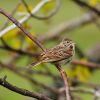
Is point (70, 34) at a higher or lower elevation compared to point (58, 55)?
higher

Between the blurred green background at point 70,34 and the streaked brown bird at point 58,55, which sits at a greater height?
the blurred green background at point 70,34

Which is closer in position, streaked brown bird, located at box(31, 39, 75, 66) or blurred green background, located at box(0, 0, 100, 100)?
streaked brown bird, located at box(31, 39, 75, 66)

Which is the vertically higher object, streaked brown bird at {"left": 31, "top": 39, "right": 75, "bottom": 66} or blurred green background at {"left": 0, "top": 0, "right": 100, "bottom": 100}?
blurred green background at {"left": 0, "top": 0, "right": 100, "bottom": 100}

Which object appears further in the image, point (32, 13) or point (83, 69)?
point (83, 69)

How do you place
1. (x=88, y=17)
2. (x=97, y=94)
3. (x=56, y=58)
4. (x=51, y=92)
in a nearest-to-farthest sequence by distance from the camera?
(x=56, y=58), (x=97, y=94), (x=51, y=92), (x=88, y=17)

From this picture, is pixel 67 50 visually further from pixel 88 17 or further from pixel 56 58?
pixel 88 17

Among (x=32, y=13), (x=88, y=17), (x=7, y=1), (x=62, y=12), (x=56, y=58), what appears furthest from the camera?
(x=7, y=1)

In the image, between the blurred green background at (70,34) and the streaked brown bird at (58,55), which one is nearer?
the streaked brown bird at (58,55)

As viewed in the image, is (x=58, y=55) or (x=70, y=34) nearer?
(x=58, y=55)

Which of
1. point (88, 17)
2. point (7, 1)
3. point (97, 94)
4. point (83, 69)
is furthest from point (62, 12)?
point (97, 94)

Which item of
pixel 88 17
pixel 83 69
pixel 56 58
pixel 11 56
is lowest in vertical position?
pixel 56 58

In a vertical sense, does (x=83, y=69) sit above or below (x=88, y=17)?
below
